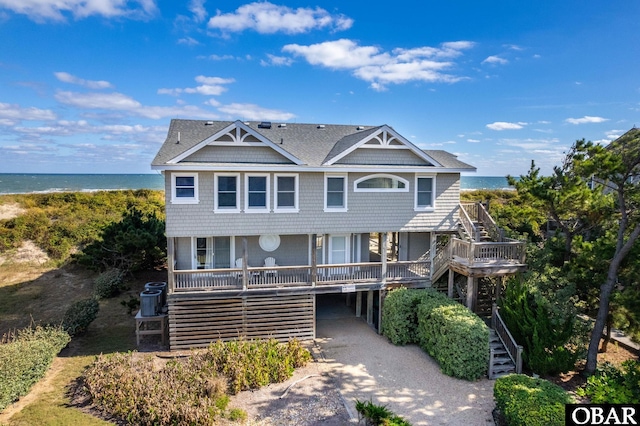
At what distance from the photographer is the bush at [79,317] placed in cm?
1403

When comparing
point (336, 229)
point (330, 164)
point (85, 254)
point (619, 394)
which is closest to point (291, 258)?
point (336, 229)

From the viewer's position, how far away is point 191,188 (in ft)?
44.2

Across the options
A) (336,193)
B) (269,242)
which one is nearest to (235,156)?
(269,242)

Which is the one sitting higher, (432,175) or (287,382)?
(432,175)

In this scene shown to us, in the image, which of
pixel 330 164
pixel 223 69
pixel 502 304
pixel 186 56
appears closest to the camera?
pixel 502 304

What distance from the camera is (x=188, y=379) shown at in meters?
10.7

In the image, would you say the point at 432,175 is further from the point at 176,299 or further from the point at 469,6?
the point at 176,299

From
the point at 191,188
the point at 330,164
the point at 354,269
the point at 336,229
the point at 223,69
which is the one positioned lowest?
the point at 354,269

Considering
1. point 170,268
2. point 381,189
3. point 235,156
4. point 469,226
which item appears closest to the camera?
point 170,268

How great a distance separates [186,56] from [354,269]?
52.1 ft

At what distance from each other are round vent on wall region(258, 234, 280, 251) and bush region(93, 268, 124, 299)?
919 cm

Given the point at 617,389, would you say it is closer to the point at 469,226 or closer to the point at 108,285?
the point at 469,226

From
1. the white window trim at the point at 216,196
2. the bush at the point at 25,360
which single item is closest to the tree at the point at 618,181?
the white window trim at the point at 216,196

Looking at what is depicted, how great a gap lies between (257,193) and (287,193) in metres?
1.18
